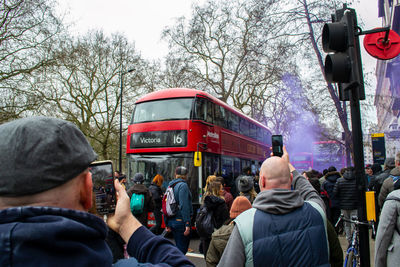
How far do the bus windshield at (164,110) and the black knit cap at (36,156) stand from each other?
8863mm

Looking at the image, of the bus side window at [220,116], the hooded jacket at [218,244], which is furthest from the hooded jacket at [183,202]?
the bus side window at [220,116]

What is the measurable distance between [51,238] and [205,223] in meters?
4.08

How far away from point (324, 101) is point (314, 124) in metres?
3.19

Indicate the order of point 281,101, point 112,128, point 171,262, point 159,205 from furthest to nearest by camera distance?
point 112,128 → point 281,101 → point 159,205 → point 171,262

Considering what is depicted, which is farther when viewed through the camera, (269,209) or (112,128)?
(112,128)

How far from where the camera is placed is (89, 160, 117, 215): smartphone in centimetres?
140

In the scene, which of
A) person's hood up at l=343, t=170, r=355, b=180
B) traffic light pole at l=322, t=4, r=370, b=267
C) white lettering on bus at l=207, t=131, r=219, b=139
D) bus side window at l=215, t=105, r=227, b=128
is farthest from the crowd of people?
bus side window at l=215, t=105, r=227, b=128

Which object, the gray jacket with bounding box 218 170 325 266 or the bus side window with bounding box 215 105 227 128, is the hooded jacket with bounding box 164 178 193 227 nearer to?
the gray jacket with bounding box 218 170 325 266

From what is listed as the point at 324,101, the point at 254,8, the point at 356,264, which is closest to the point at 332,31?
the point at 356,264

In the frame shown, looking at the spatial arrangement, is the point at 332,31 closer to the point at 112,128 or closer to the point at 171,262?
the point at 171,262

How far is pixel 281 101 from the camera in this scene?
81.1 ft

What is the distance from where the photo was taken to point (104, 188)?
1461 millimetres

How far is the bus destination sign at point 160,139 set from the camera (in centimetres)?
958

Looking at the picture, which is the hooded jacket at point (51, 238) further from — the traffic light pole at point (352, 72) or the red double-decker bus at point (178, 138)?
the red double-decker bus at point (178, 138)
